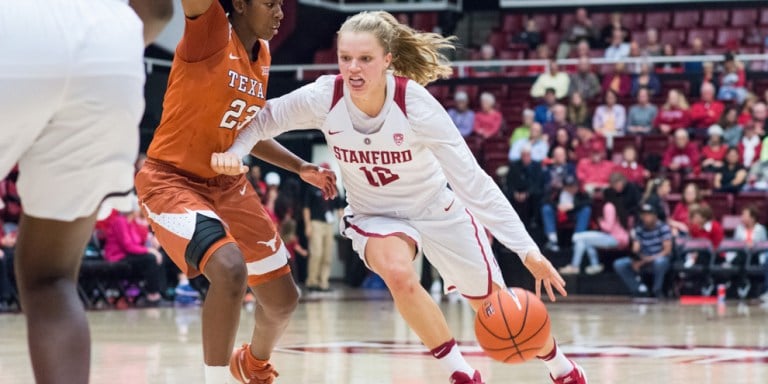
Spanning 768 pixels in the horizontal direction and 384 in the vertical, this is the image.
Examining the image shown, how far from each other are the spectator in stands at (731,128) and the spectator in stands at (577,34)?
4.06m

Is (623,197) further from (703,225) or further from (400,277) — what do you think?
(400,277)

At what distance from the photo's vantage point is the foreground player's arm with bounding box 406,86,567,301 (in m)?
5.10

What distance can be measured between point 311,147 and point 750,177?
23.5 feet

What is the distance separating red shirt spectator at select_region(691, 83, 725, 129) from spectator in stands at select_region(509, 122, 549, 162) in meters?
2.14

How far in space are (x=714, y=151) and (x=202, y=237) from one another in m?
12.2

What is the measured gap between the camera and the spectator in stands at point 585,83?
704 inches

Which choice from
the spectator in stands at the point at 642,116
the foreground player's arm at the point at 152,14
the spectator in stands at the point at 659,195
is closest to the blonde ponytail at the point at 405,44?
the foreground player's arm at the point at 152,14

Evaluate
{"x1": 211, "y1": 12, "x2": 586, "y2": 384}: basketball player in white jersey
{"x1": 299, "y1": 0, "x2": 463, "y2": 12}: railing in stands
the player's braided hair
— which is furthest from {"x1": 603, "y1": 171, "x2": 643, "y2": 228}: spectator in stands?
the player's braided hair

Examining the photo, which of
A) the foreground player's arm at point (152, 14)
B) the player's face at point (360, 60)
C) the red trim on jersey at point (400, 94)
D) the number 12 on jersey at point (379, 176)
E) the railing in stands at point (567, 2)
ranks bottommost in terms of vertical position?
the number 12 on jersey at point (379, 176)

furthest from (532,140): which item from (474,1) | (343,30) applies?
(343,30)

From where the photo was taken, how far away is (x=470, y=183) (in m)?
5.14

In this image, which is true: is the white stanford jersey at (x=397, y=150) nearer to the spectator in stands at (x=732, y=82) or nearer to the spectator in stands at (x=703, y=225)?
the spectator in stands at (x=703, y=225)

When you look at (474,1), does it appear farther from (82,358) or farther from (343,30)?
(82,358)

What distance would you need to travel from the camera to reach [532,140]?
54.1 feet
